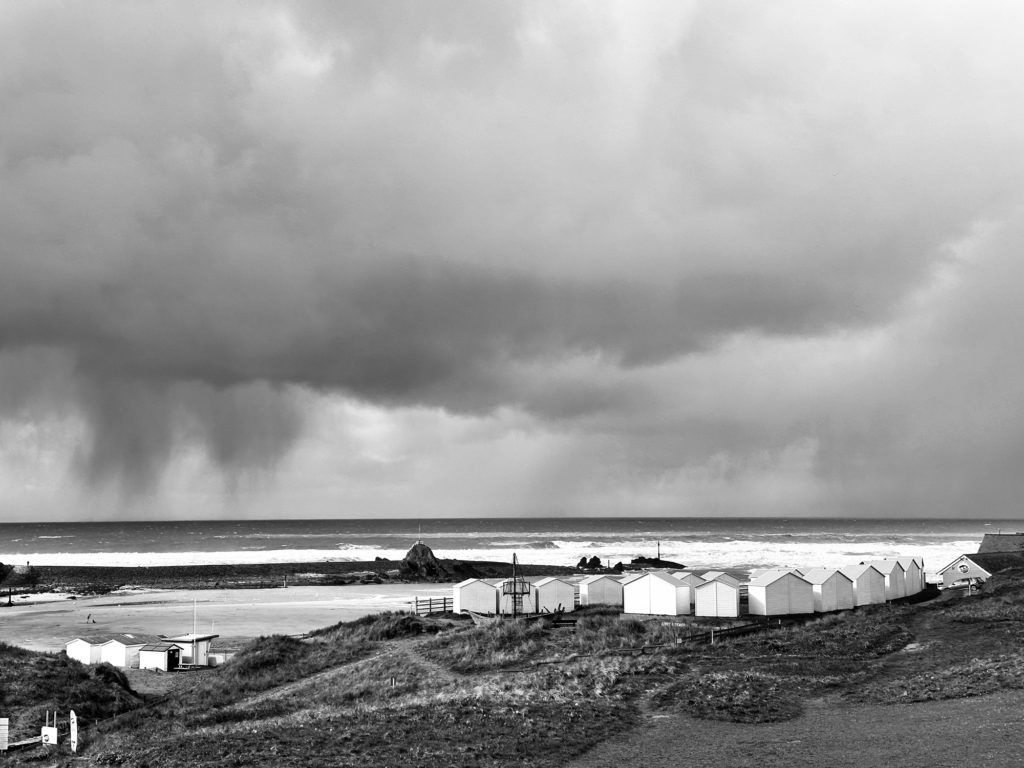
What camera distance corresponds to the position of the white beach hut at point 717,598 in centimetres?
4672

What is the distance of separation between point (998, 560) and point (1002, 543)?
32.7 feet

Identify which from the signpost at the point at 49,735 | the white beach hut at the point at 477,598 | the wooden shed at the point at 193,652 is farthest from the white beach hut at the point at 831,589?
the signpost at the point at 49,735

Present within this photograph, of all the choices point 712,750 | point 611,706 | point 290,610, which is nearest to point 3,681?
point 611,706

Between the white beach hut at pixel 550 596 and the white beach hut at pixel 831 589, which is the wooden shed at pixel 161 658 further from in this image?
the white beach hut at pixel 831 589

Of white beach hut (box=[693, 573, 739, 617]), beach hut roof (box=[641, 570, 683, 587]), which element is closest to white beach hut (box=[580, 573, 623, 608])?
beach hut roof (box=[641, 570, 683, 587])

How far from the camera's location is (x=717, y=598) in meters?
47.1

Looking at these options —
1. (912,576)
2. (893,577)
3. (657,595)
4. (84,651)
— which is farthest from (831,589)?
(84,651)

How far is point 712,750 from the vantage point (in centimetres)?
1980

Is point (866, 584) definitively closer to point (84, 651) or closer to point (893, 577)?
point (893, 577)

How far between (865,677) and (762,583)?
60.9ft

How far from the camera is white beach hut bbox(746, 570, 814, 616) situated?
46.9 m

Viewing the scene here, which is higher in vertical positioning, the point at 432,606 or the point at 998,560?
the point at 998,560

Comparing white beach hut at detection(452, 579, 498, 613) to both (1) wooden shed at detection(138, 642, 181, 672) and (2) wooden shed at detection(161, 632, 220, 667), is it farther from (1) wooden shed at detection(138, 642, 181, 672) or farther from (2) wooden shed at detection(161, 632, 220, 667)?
(1) wooden shed at detection(138, 642, 181, 672)

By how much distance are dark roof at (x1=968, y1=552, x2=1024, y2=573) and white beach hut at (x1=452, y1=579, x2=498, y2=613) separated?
35.7 meters
